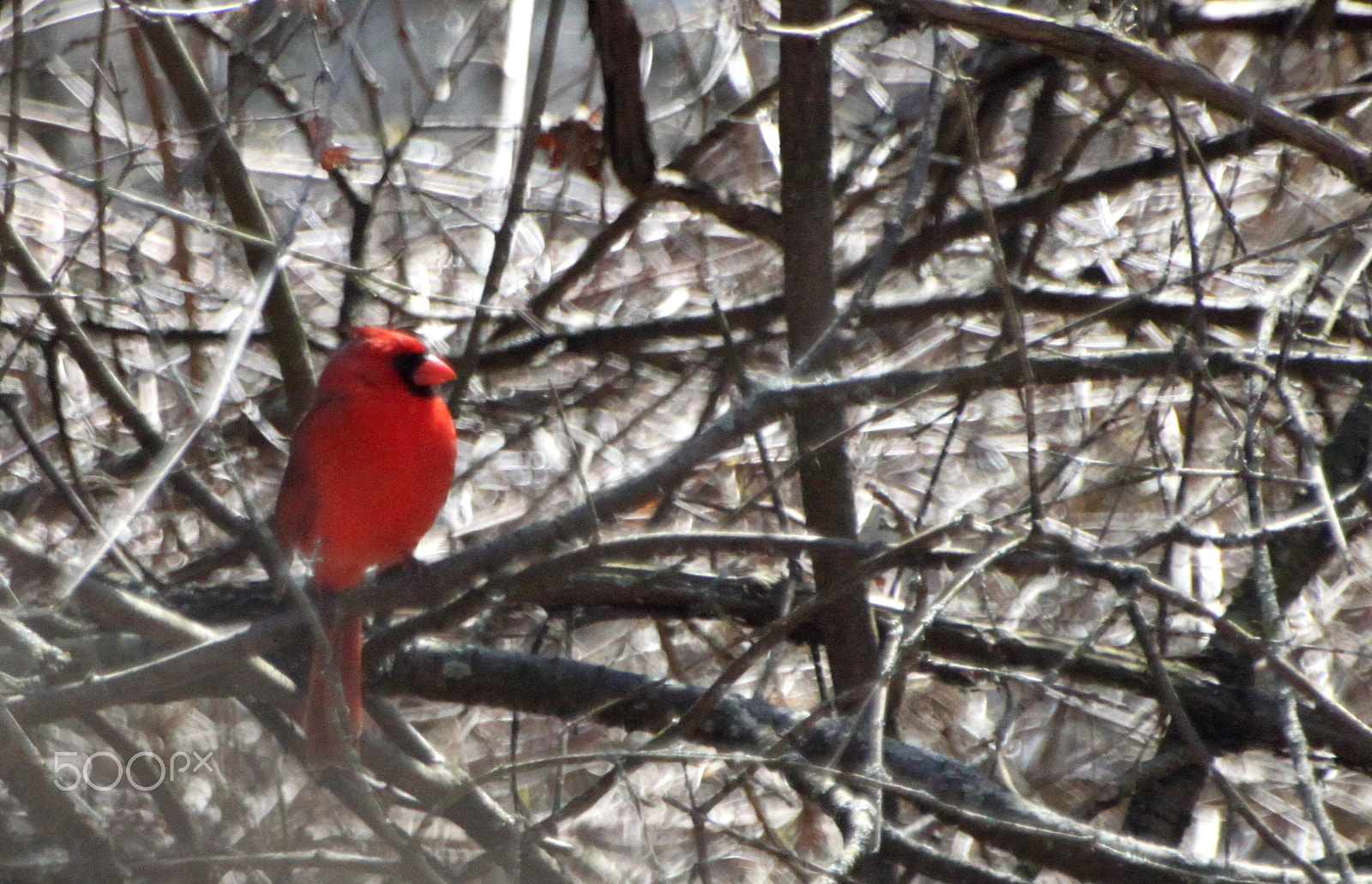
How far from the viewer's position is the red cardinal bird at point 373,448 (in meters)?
3.52

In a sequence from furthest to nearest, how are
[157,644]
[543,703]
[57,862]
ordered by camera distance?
1. [543,703]
2. [157,644]
3. [57,862]

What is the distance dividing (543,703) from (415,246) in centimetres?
178

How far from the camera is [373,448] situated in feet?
11.7

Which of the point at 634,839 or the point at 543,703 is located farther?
the point at 634,839

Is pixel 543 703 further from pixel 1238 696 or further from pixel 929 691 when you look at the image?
pixel 1238 696

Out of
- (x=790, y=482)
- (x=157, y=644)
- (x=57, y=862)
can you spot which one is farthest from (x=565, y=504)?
(x=57, y=862)

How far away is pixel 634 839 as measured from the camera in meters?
3.69
